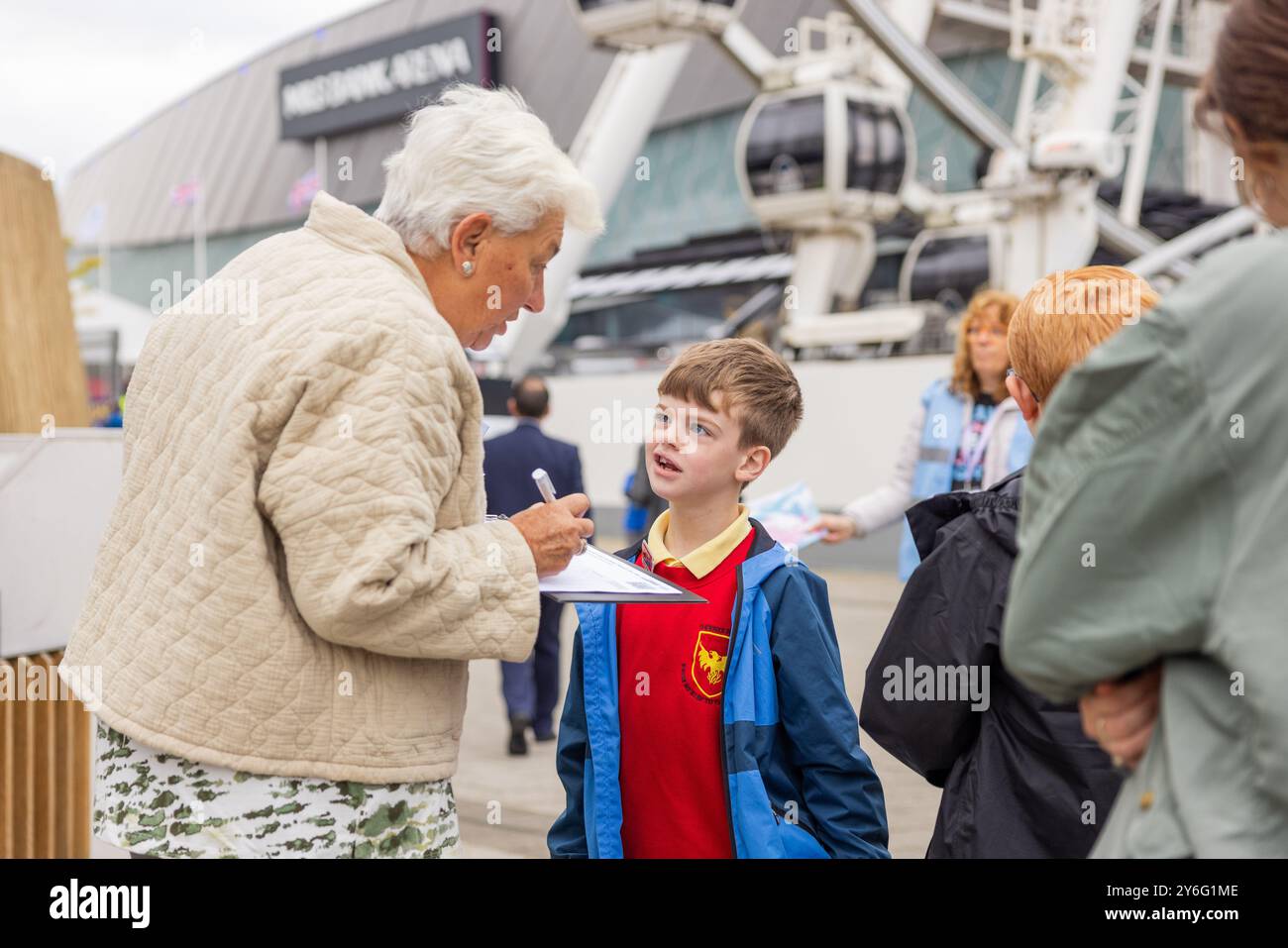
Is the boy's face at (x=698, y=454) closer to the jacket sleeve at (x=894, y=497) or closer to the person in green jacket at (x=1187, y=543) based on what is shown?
the person in green jacket at (x=1187, y=543)

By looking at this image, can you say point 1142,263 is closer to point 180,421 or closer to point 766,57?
point 766,57

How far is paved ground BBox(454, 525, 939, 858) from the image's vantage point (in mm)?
5152

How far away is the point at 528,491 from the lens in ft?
24.6

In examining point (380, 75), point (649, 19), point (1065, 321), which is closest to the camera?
point (1065, 321)

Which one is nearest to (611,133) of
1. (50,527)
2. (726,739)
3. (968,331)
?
(968,331)

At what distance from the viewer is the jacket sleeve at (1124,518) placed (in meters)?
1.19

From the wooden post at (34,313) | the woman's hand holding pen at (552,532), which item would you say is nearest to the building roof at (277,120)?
the wooden post at (34,313)

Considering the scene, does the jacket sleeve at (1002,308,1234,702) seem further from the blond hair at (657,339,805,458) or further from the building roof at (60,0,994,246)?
the building roof at (60,0,994,246)

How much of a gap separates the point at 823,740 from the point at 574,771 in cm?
48

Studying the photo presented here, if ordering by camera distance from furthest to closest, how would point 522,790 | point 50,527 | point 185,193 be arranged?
point 185,193 < point 522,790 < point 50,527

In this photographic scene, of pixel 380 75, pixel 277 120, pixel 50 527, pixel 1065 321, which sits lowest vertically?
pixel 50 527

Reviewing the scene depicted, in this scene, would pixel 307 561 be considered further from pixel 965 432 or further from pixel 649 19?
pixel 649 19

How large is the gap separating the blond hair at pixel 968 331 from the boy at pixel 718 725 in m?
2.75
